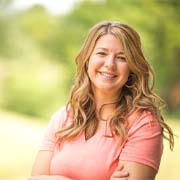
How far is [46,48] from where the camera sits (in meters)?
4.27

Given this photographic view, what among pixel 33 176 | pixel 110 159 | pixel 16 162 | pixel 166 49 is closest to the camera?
pixel 110 159

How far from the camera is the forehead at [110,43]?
1729mm

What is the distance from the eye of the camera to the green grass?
4039 mm

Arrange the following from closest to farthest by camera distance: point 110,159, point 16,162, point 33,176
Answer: point 110,159 → point 33,176 → point 16,162

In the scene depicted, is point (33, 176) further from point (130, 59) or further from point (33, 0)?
point (33, 0)

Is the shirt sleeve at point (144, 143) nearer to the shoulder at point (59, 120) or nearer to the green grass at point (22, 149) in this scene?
the shoulder at point (59, 120)

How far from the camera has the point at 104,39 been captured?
1.75 metres

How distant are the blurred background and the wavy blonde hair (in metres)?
2.36

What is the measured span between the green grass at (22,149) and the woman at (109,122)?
7.43 ft

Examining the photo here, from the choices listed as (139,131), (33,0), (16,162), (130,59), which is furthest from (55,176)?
(33,0)

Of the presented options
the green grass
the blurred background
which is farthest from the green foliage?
the green grass

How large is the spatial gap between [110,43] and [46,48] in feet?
8.43

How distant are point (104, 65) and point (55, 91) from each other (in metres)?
2.57

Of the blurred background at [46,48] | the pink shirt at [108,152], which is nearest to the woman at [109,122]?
the pink shirt at [108,152]
